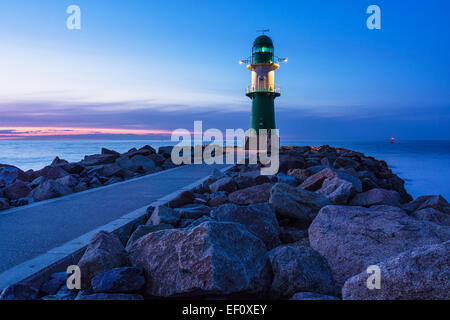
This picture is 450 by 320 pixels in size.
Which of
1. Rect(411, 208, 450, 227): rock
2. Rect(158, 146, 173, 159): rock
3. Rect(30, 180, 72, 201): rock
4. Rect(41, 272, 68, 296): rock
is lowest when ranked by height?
Rect(41, 272, 68, 296): rock

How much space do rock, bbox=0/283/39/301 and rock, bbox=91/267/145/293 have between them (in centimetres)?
46

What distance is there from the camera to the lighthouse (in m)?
22.7

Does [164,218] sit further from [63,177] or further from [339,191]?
[63,177]

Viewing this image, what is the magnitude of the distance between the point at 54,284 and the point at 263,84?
70.1 ft

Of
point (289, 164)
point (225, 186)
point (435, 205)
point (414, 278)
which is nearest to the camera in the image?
point (414, 278)

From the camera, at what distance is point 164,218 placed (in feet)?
13.2

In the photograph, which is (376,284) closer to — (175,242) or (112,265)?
(175,242)

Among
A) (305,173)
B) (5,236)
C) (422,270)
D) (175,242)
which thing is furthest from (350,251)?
(305,173)

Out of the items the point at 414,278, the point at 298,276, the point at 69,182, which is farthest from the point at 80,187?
the point at 414,278

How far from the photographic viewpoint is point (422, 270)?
2023 mm

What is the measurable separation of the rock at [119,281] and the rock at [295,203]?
2.51 metres

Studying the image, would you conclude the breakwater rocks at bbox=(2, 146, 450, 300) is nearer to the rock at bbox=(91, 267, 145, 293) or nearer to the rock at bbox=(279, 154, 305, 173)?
the rock at bbox=(91, 267, 145, 293)

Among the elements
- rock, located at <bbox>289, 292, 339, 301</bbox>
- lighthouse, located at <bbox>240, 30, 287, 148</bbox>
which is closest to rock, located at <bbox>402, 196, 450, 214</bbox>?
rock, located at <bbox>289, 292, 339, 301</bbox>

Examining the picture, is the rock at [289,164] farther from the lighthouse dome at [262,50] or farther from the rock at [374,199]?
the lighthouse dome at [262,50]
